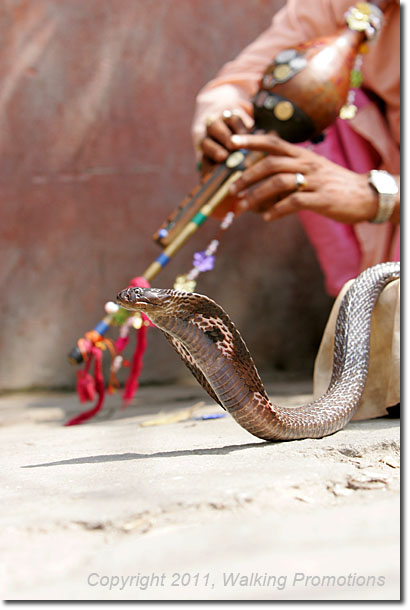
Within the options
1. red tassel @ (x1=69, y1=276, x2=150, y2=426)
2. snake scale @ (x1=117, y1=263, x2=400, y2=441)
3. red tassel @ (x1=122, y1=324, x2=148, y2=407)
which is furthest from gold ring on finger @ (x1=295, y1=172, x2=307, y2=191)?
snake scale @ (x1=117, y1=263, x2=400, y2=441)

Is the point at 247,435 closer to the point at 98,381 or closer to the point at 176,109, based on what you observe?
the point at 98,381

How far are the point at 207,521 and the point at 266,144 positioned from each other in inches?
71.1

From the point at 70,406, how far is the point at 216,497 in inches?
84.3

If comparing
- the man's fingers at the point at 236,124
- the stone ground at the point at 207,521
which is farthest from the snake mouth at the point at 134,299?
the man's fingers at the point at 236,124

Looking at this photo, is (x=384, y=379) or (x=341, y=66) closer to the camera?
(x=384, y=379)

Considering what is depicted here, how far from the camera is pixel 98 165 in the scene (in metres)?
3.69

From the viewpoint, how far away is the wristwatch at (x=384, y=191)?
2502mm

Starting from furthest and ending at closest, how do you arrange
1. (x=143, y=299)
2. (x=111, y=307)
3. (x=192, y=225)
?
1. (x=192, y=225)
2. (x=111, y=307)
3. (x=143, y=299)

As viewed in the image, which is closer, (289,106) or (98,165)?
(289,106)

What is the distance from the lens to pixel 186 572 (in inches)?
29.2

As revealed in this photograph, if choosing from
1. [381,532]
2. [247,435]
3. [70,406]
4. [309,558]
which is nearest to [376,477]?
[381,532]

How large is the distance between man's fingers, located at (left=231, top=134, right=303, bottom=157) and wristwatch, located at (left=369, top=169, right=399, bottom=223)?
0.31 m

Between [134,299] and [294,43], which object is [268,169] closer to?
[294,43]

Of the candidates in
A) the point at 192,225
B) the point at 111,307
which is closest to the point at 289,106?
the point at 192,225
